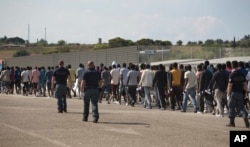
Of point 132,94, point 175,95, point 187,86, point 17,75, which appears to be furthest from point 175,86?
point 17,75

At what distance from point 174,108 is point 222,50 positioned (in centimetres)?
2512

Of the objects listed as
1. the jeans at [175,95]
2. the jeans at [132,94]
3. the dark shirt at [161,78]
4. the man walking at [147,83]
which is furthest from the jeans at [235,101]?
the jeans at [132,94]

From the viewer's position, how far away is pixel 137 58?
3844 cm

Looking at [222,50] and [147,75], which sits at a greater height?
[222,50]

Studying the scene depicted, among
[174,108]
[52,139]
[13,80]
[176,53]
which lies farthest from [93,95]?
[176,53]

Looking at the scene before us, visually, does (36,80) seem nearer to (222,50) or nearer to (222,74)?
(222,74)

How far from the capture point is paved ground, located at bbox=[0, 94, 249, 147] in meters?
12.3

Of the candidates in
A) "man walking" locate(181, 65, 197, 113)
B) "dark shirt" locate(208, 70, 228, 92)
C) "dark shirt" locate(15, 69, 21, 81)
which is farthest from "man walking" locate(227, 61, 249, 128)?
"dark shirt" locate(15, 69, 21, 81)

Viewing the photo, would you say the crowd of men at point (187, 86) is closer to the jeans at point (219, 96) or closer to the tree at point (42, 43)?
the jeans at point (219, 96)

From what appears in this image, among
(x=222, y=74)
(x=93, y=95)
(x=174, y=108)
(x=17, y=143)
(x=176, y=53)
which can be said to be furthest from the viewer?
(x=176, y=53)

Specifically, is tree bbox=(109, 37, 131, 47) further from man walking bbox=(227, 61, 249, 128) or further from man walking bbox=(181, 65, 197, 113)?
man walking bbox=(227, 61, 249, 128)

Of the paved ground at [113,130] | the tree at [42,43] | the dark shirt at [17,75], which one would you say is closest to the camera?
the paved ground at [113,130]

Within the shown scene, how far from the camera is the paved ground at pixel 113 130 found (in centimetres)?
1227

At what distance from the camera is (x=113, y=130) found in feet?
47.9
